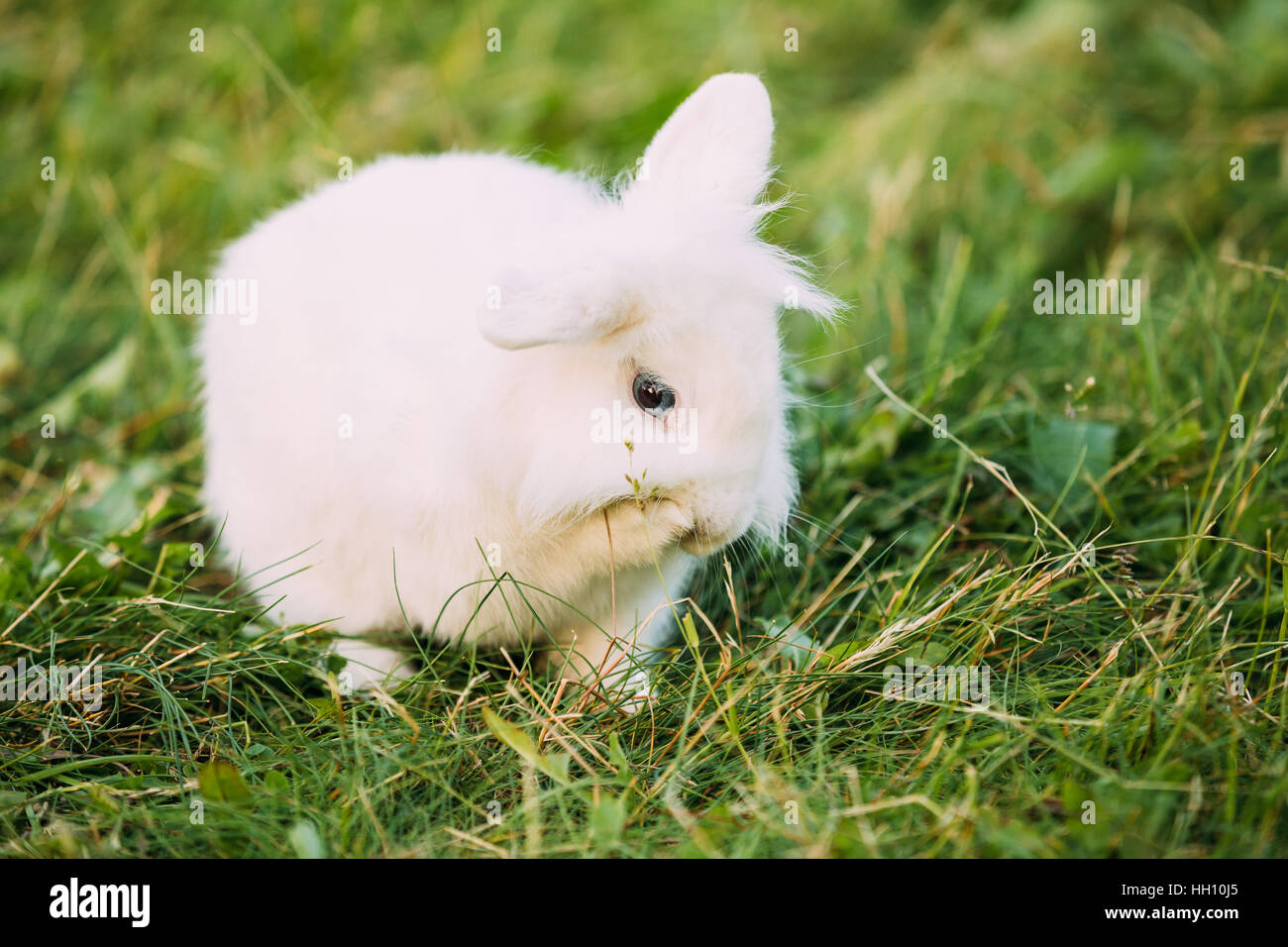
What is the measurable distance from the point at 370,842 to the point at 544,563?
777 mm

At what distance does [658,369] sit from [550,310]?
33cm

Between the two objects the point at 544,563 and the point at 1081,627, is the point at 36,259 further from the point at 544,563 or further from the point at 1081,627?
the point at 1081,627

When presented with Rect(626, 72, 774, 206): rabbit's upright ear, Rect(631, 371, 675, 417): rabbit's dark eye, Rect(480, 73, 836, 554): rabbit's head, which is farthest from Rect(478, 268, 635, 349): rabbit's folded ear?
Rect(626, 72, 774, 206): rabbit's upright ear

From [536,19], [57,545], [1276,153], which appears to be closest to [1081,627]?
[57,545]

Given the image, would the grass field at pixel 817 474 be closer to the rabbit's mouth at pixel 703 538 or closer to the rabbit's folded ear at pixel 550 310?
the rabbit's mouth at pixel 703 538

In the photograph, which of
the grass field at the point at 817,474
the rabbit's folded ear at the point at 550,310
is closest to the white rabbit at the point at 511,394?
the rabbit's folded ear at the point at 550,310

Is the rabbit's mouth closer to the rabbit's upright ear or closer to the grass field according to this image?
the grass field

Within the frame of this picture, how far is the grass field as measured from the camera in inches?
94.7

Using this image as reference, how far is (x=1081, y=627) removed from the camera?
2.92 m

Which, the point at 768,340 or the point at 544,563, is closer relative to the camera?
the point at 768,340

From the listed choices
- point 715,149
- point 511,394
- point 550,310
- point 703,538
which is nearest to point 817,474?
point 703,538

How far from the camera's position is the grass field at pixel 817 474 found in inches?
94.7

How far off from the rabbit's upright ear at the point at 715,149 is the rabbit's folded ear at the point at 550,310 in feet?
1.68

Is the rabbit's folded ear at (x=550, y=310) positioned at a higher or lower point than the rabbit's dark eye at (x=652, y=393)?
higher
